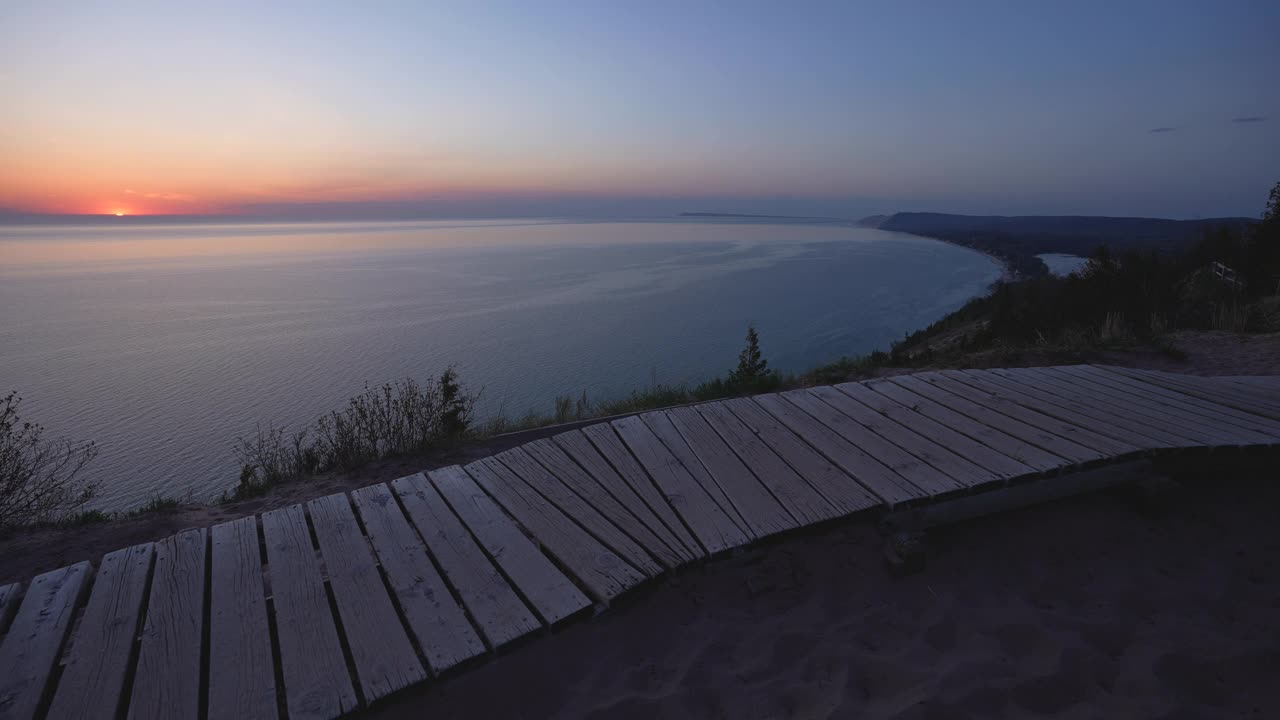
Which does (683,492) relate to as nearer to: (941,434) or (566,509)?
(566,509)

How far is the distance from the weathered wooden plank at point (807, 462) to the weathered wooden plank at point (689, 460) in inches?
21.0

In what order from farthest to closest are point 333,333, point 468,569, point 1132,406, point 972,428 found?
point 333,333, point 1132,406, point 972,428, point 468,569

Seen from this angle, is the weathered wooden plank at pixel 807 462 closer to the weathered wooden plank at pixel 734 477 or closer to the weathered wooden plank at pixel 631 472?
the weathered wooden plank at pixel 734 477

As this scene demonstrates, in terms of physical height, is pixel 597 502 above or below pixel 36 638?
above

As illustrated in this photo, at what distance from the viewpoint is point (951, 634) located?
2.76 m

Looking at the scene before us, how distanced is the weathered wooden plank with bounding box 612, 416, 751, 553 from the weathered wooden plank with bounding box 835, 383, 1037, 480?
1.67 metres

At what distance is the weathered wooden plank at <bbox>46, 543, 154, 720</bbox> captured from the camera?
7.36 ft

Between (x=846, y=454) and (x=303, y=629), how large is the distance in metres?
3.20

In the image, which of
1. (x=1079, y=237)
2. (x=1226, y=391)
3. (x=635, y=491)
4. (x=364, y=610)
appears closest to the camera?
(x=364, y=610)

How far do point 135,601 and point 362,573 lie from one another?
3.34ft

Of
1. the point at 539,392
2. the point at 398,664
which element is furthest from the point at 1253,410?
the point at 539,392

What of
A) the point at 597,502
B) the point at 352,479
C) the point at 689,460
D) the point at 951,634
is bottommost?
the point at 352,479

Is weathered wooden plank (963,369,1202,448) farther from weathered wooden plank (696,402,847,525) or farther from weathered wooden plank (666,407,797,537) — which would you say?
weathered wooden plank (666,407,797,537)

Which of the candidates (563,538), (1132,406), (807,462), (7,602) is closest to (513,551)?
(563,538)
